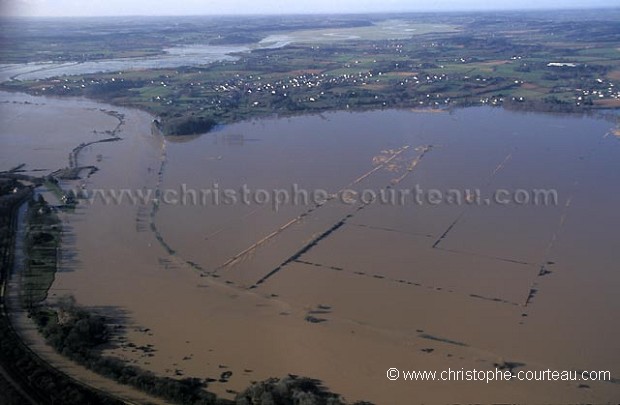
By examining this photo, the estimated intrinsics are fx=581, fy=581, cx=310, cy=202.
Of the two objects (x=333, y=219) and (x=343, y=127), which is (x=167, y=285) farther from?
(x=343, y=127)

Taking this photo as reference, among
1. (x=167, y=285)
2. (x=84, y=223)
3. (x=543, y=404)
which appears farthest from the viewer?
(x=84, y=223)

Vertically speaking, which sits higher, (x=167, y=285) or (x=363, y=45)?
(x=363, y=45)

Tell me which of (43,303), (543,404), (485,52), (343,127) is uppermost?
(485,52)

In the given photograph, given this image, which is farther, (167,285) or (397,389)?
(167,285)

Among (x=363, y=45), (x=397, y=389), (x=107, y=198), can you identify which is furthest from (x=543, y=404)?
(x=363, y=45)

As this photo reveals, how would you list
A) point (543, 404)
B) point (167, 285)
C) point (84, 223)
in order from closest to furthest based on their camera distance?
point (543, 404) → point (167, 285) → point (84, 223)

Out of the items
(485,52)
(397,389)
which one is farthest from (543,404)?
(485,52)
